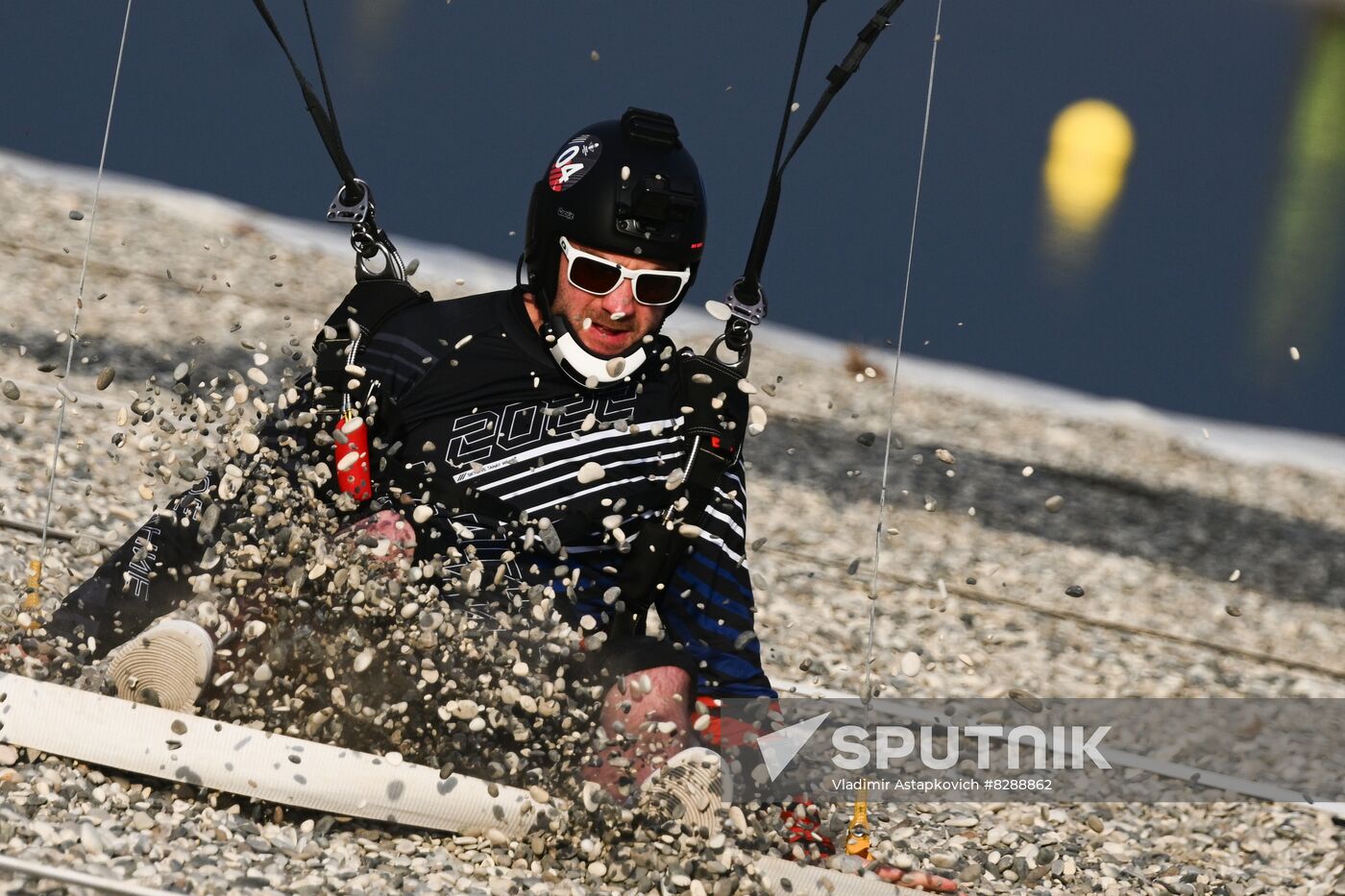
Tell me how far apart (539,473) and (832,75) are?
1431 millimetres

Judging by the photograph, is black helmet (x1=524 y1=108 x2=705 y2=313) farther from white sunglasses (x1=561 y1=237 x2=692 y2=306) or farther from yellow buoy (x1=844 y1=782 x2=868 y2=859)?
yellow buoy (x1=844 y1=782 x2=868 y2=859)

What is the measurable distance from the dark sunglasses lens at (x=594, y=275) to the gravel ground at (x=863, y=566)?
2.97ft

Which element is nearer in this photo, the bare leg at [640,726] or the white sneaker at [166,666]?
the white sneaker at [166,666]

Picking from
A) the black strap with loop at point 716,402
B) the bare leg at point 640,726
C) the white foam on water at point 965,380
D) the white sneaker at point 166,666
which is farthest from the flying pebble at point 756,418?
the white foam on water at point 965,380

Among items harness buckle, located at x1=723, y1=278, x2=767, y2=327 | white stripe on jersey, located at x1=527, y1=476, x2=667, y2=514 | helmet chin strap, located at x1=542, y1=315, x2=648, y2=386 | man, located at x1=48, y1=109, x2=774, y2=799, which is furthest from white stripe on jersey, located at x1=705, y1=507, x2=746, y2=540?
harness buckle, located at x1=723, y1=278, x2=767, y2=327

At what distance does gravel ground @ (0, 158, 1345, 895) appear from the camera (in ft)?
13.0

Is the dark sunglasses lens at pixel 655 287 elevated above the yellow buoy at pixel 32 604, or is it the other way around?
the dark sunglasses lens at pixel 655 287

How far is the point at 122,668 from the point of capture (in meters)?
4.12

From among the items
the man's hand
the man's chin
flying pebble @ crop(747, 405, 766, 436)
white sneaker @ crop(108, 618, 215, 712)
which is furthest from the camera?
the man's chin

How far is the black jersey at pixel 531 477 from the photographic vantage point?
4555 mm

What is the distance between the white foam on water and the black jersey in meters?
8.38

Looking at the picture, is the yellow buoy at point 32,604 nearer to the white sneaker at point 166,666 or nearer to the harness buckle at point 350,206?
the white sneaker at point 166,666

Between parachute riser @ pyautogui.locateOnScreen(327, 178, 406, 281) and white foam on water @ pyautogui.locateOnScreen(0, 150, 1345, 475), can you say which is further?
white foam on water @ pyautogui.locateOnScreen(0, 150, 1345, 475)

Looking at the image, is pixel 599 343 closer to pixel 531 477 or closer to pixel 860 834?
pixel 531 477
